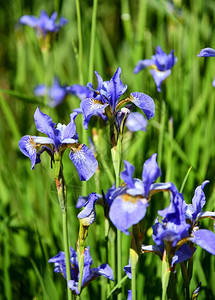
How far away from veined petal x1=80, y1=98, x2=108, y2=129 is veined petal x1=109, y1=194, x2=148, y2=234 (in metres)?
0.20

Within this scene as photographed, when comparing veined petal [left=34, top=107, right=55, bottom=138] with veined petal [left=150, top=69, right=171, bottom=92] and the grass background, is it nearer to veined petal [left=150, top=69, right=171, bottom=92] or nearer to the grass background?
the grass background

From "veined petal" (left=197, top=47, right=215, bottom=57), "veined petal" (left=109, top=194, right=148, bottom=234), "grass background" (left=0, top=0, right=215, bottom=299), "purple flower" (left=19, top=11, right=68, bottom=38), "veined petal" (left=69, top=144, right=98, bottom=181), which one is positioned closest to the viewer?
"veined petal" (left=109, top=194, right=148, bottom=234)

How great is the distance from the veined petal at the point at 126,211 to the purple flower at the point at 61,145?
A: 131mm

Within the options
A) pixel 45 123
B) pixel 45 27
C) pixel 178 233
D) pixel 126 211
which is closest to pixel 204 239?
pixel 178 233

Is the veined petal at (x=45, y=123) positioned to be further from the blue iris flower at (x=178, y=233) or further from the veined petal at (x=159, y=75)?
the veined petal at (x=159, y=75)

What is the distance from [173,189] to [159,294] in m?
0.56

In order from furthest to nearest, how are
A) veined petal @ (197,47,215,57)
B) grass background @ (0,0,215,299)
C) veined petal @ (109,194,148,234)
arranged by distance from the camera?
grass background @ (0,0,215,299) < veined petal @ (197,47,215,57) < veined petal @ (109,194,148,234)

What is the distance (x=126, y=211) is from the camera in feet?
2.00

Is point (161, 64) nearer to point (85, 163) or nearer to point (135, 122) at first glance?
point (135, 122)

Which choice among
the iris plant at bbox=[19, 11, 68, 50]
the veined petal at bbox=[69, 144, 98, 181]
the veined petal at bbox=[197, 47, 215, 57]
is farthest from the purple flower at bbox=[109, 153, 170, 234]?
the iris plant at bbox=[19, 11, 68, 50]

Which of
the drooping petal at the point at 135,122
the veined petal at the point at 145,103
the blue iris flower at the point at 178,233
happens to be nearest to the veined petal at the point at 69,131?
the veined petal at the point at 145,103

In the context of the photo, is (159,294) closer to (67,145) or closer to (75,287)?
(75,287)

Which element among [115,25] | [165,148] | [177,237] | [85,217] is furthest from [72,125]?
[115,25]

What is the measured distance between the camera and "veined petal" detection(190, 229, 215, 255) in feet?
2.10
